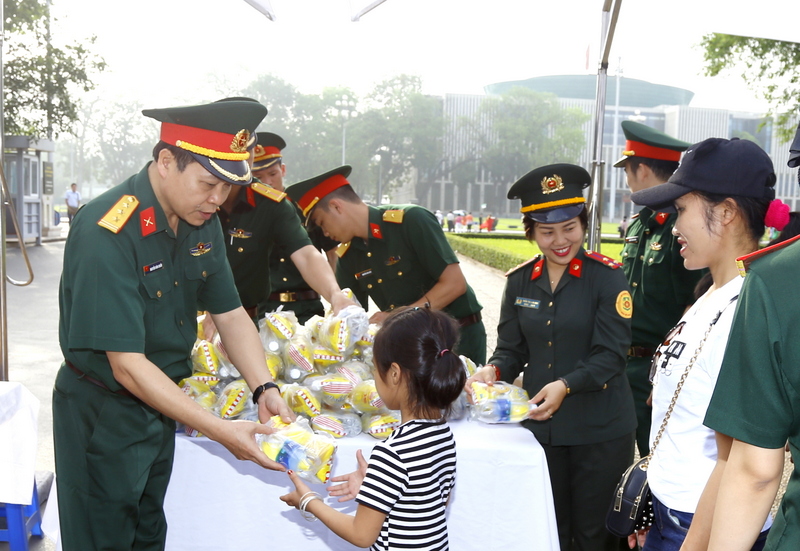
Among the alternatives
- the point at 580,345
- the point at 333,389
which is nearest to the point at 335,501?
the point at 333,389

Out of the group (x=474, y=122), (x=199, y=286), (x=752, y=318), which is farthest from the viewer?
(x=474, y=122)

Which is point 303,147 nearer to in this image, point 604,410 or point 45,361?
point 45,361

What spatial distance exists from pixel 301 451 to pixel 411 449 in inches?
16.3

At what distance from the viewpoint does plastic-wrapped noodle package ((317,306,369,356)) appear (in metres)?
2.66

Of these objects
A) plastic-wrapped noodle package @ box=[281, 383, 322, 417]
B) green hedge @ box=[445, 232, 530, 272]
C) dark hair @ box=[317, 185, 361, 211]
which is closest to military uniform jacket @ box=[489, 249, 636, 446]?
plastic-wrapped noodle package @ box=[281, 383, 322, 417]

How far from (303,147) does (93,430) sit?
69.2m

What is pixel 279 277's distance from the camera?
4387 mm

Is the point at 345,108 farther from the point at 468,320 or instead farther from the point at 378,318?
the point at 378,318

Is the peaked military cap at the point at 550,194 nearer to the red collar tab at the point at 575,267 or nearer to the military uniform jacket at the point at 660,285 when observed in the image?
the red collar tab at the point at 575,267

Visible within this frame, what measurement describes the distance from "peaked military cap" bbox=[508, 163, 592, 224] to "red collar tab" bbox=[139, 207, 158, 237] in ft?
4.61

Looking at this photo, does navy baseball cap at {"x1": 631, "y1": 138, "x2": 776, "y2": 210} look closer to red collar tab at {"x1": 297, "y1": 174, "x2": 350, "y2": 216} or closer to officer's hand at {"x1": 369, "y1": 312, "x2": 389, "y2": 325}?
officer's hand at {"x1": 369, "y1": 312, "x2": 389, "y2": 325}

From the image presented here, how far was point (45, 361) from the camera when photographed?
7355 millimetres

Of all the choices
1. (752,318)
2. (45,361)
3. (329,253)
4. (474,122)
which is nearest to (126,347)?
(752,318)

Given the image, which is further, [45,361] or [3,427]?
[45,361]
